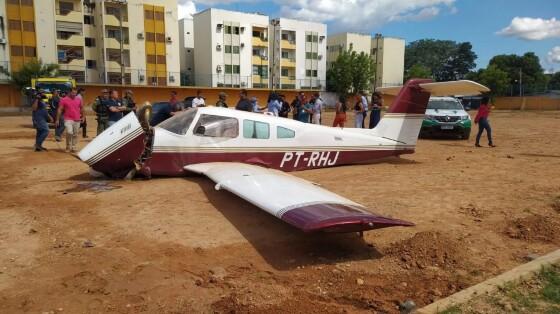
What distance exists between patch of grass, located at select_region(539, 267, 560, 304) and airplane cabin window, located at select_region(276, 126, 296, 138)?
606cm

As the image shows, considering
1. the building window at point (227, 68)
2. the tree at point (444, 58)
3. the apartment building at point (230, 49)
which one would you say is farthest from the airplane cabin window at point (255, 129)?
the tree at point (444, 58)

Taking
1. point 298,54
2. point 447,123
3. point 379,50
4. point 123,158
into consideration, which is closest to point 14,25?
point 298,54

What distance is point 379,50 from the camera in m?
91.3

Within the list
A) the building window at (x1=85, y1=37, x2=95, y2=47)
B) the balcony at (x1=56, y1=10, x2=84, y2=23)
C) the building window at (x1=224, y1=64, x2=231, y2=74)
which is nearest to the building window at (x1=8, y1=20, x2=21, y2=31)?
the balcony at (x1=56, y1=10, x2=84, y2=23)

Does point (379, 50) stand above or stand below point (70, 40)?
above

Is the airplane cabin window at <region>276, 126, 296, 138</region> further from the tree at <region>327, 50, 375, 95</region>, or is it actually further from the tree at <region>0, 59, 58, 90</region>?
the tree at <region>327, 50, 375, 95</region>

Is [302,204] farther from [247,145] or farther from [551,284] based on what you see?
[247,145]

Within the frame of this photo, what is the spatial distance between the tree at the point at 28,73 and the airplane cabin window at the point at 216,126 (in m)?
45.6

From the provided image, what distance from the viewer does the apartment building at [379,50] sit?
287 ft

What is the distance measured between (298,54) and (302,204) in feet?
239

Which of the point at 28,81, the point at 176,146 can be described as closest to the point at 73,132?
the point at 176,146

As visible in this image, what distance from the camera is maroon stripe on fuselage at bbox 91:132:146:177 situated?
26.4ft

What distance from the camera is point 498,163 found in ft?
37.3

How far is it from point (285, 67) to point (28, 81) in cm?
4118
